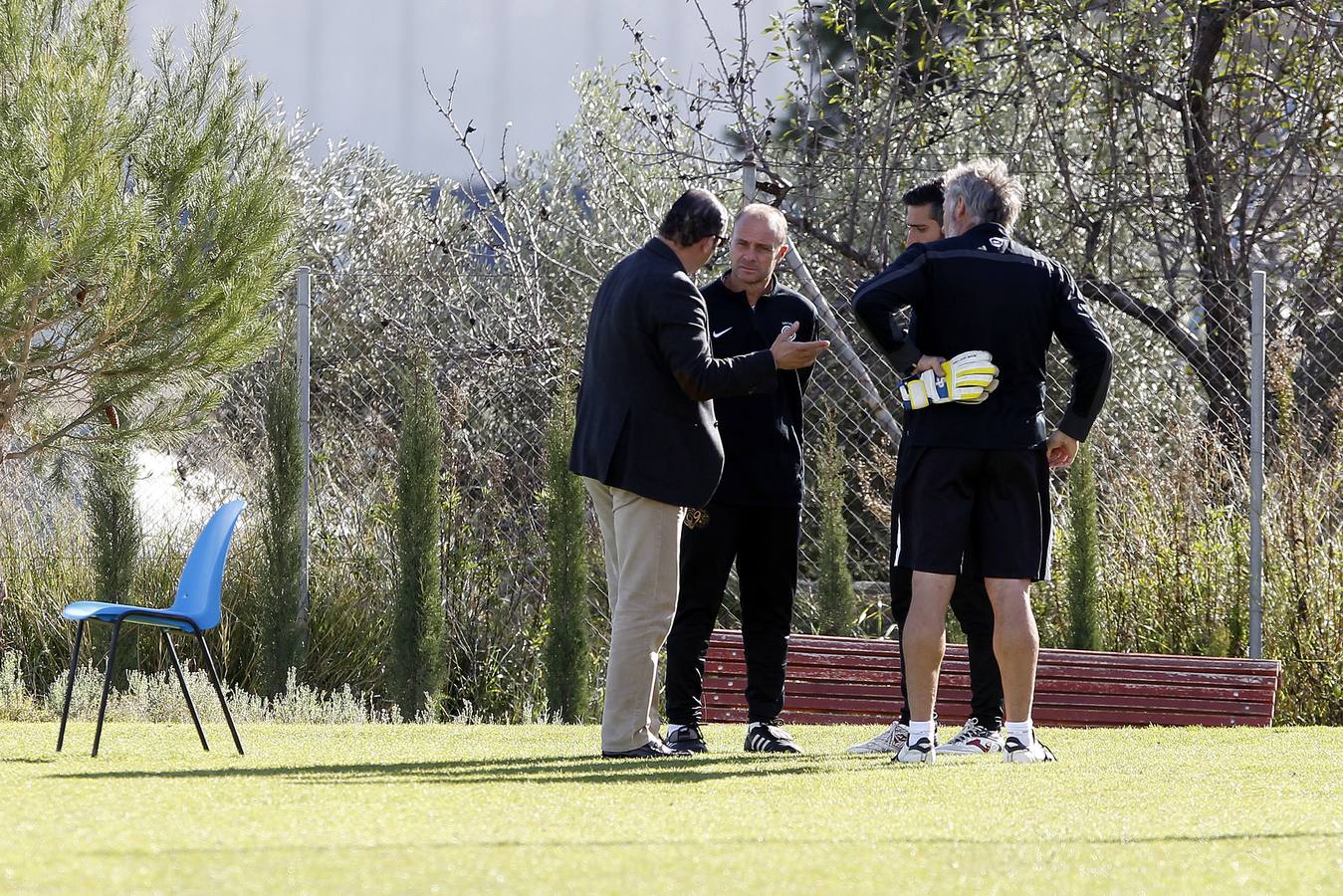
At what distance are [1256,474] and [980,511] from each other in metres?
2.97

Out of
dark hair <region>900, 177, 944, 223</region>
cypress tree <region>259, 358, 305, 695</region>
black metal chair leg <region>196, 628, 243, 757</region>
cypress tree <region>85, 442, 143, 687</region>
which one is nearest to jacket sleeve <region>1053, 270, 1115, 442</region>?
dark hair <region>900, 177, 944, 223</region>

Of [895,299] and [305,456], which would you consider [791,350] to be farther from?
[305,456]

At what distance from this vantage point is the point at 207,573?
4984 millimetres

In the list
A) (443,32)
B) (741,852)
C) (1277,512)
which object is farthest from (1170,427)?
(443,32)

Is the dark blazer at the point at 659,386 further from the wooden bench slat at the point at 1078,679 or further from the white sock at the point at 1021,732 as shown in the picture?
the wooden bench slat at the point at 1078,679

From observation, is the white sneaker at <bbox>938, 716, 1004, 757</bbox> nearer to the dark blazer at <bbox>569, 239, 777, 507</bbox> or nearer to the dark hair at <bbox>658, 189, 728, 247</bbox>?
the dark blazer at <bbox>569, 239, 777, 507</bbox>

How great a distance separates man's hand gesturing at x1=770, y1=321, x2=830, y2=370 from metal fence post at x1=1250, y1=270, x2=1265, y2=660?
3.36 m

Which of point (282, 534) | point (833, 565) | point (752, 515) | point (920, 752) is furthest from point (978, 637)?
point (282, 534)

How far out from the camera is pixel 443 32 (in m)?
12.7

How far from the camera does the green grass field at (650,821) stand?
9.17ft

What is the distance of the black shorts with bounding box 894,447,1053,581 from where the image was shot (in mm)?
4762

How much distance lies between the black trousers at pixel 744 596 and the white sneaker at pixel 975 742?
593mm

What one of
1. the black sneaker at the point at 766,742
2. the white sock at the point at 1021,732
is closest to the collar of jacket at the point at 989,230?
the white sock at the point at 1021,732

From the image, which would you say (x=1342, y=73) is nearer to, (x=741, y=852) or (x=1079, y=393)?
(x=1079, y=393)
